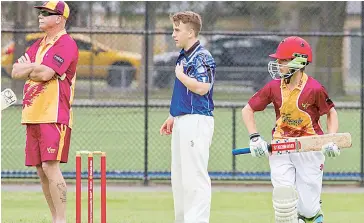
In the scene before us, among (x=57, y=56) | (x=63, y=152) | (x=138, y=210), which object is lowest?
(x=138, y=210)

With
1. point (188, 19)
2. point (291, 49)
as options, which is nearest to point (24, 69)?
point (188, 19)

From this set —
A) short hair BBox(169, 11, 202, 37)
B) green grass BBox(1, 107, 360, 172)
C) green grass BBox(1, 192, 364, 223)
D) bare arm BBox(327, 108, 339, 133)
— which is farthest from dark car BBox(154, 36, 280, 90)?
bare arm BBox(327, 108, 339, 133)

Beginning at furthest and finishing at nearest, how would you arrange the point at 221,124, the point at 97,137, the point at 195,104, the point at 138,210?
the point at 221,124, the point at 97,137, the point at 138,210, the point at 195,104

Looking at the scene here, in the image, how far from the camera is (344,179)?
14.0 m

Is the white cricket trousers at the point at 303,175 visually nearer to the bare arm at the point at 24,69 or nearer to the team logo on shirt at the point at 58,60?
the team logo on shirt at the point at 58,60

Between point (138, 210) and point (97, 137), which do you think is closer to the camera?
point (138, 210)

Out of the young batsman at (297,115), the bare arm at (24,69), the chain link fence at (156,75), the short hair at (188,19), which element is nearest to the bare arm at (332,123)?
the young batsman at (297,115)

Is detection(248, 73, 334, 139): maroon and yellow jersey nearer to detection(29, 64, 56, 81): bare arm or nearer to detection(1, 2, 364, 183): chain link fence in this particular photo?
detection(29, 64, 56, 81): bare arm

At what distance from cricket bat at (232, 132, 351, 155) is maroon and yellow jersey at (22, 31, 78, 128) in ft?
5.48

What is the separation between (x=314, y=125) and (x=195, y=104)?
101cm

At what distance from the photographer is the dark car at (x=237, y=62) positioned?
2194cm

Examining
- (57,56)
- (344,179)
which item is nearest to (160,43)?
(344,179)

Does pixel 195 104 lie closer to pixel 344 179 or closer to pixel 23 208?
pixel 23 208

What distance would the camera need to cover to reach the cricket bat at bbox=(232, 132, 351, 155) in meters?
8.44
